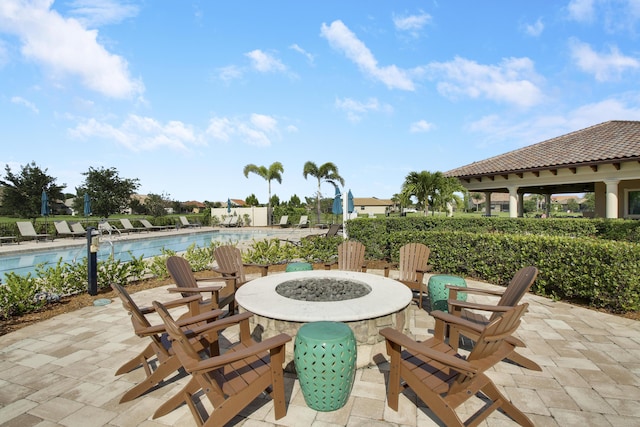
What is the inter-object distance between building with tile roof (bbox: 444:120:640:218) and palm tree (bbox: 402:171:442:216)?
264 centimetres

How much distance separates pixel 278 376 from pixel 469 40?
11295 millimetres

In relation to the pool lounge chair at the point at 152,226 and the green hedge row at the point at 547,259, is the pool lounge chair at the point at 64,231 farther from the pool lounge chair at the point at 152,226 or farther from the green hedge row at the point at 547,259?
the green hedge row at the point at 547,259

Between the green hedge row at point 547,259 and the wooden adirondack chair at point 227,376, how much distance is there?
18.5 ft

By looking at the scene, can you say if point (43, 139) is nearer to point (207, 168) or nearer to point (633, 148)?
point (207, 168)

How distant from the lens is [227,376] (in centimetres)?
243

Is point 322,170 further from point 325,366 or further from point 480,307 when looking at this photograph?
point 325,366

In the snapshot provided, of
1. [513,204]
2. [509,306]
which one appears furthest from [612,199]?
[509,306]

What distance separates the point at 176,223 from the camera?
2620 cm

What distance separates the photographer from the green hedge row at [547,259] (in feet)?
16.4

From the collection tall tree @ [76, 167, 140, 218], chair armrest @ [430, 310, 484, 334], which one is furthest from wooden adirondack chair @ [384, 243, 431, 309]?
tall tree @ [76, 167, 140, 218]

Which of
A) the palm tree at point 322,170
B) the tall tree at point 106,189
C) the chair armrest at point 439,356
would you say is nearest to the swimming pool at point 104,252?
the chair armrest at point 439,356

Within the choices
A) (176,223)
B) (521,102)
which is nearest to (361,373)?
(521,102)

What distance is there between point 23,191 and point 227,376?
104ft

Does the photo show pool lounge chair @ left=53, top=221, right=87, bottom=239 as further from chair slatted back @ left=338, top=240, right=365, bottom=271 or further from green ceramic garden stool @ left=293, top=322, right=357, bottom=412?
green ceramic garden stool @ left=293, top=322, right=357, bottom=412
